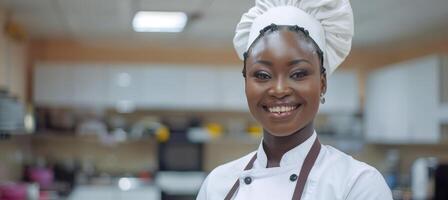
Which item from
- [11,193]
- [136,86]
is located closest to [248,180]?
[11,193]

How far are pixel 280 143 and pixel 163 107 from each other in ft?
20.6

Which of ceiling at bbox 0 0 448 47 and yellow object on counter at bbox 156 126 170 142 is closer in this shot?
ceiling at bbox 0 0 448 47

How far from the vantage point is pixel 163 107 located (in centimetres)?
→ 756

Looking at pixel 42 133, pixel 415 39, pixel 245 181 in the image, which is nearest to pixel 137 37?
pixel 42 133

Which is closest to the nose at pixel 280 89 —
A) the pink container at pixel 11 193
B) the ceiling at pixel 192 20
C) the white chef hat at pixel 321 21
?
the white chef hat at pixel 321 21

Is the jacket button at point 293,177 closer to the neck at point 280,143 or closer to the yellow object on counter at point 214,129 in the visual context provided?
the neck at point 280,143

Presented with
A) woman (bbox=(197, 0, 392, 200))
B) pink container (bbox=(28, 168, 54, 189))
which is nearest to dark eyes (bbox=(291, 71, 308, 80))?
woman (bbox=(197, 0, 392, 200))

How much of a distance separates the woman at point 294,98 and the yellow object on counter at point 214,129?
627 cm

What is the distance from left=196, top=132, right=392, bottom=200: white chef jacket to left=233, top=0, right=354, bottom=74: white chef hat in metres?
0.18

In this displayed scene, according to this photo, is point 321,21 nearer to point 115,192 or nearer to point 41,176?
point 115,192

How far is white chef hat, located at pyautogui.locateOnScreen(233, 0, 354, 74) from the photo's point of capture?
1282 mm

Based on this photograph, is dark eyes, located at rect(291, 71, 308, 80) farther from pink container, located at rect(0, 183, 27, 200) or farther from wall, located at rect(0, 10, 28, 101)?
pink container, located at rect(0, 183, 27, 200)

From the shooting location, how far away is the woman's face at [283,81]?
4.00 feet

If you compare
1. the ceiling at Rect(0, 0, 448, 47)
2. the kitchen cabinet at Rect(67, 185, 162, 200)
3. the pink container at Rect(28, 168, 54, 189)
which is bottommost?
the kitchen cabinet at Rect(67, 185, 162, 200)
